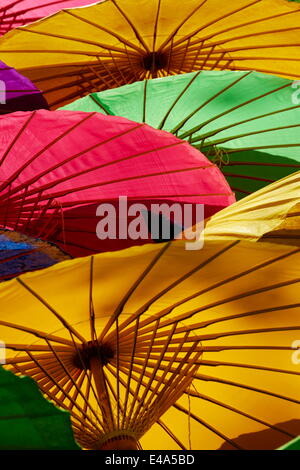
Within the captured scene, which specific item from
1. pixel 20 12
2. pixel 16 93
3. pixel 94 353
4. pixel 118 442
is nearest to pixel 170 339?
pixel 94 353

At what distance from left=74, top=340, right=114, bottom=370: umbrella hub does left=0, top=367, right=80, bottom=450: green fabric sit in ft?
2.49

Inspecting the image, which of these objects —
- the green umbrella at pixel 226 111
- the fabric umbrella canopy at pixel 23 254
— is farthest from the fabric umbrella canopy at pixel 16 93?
the fabric umbrella canopy at pixel 23 254

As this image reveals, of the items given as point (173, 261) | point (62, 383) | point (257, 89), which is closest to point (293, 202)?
point (173, 261)

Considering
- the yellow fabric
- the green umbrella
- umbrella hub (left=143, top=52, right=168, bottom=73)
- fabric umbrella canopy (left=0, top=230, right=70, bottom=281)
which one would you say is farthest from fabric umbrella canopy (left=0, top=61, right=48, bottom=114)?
the yellow fabric

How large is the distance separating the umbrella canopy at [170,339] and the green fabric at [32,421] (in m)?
0.46

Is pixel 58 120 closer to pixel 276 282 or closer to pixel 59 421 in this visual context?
pixel 276 282

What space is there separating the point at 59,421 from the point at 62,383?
0.90 meters

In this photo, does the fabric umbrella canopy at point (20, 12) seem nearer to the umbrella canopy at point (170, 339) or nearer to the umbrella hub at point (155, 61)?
the umbrella hub at point (155, 61)

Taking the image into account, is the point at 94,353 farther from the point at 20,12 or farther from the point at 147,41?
the point at 20,12

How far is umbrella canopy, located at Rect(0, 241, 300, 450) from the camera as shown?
8.50 feet

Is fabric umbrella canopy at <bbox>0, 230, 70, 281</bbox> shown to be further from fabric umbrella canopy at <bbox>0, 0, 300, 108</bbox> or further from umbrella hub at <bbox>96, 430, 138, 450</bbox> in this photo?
fabric umbrella canopy at <bbox>0, 0, 300, 108</bbox>

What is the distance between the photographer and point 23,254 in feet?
10.9

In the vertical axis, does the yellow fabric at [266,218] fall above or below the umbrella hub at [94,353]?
above

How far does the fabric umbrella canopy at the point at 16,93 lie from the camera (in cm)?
410
